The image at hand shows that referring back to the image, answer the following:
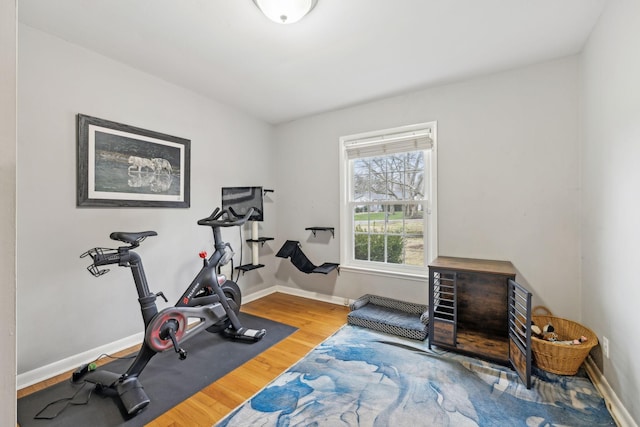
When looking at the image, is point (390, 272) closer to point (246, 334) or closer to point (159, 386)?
point (246, 334)

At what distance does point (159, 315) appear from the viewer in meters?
1.92

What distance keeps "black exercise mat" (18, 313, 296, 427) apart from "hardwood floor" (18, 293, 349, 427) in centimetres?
8

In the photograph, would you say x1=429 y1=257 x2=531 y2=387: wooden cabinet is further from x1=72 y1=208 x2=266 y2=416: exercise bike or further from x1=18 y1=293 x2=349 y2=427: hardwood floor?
x1=72 y1=208 x2=266 y2=416: exercise bike

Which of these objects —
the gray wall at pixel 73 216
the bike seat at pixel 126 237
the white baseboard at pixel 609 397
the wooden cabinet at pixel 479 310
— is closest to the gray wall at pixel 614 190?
the white baseboard at pixel 609 397

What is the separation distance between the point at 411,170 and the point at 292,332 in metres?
2.14

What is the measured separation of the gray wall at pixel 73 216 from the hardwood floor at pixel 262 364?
344 millimetres

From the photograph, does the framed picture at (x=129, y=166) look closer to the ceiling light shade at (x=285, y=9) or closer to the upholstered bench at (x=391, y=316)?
the ceiling light shade at (x=285, y=9)

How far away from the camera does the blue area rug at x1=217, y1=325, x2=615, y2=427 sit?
1.56 metres

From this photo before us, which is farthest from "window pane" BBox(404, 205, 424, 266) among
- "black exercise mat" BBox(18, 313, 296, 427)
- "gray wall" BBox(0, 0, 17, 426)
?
"gray wall" BBox(0, 0, 17, 426)

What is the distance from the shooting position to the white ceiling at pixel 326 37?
5.80ft

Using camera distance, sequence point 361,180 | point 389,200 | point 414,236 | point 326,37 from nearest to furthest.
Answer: point 326,37
point 414,236
point 389,200
point 361,180

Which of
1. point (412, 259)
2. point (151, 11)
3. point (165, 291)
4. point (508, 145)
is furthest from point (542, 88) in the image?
point (165, 291)

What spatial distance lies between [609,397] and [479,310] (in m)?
0.94

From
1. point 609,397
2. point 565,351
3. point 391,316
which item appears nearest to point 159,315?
point 391,316
